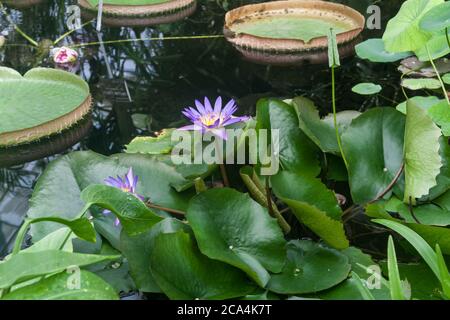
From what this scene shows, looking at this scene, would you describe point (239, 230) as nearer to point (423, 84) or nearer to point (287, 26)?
point (423, 84)

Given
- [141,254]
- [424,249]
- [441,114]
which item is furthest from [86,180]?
[441,114]

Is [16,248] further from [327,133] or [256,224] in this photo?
[327,133]

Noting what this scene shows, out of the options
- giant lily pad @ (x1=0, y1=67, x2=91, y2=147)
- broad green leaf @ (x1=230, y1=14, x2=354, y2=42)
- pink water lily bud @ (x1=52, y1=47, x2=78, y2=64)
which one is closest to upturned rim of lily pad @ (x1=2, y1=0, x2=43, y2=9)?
pink water lily bud @ (x1=52, y1=47, x2=78, y2=64)

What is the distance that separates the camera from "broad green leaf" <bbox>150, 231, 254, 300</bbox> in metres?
0.98

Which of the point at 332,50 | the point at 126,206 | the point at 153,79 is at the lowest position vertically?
the point at 153,79

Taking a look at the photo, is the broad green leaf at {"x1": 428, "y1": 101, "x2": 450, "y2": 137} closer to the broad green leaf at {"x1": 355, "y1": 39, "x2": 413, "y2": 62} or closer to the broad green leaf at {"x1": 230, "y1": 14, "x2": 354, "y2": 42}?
the broad green leaf at {"x1": 355, "y1": 39, "x2": 413, "y2": 62}

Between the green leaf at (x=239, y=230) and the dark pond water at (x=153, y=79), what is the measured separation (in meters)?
0.68

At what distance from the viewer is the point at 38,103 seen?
192 centimetres

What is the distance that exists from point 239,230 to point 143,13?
2.05 metres

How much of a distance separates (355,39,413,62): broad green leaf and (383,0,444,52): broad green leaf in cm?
13

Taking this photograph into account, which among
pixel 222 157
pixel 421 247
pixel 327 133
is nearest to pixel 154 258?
pixel 222 157
